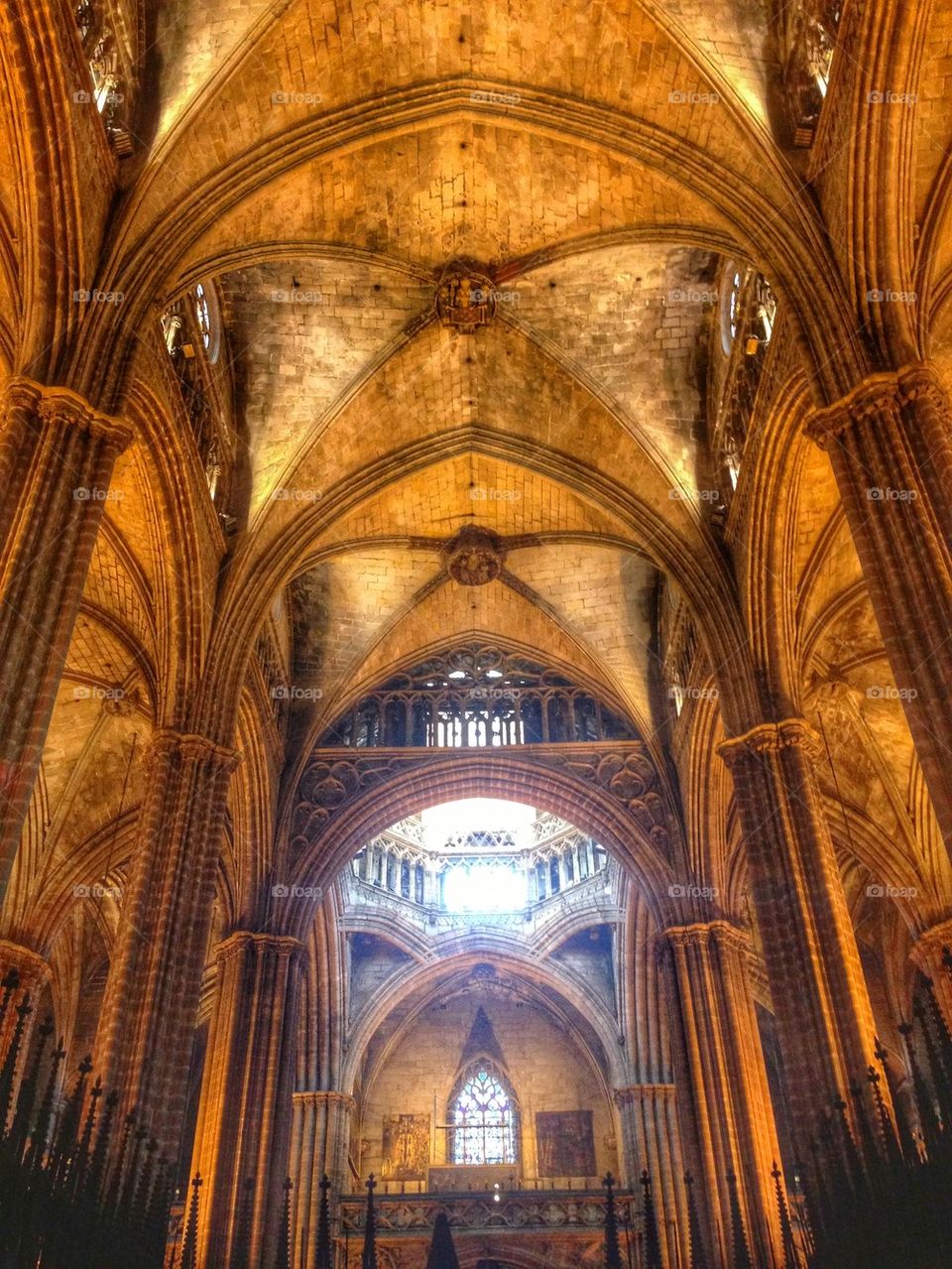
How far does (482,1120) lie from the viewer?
98.2 feet

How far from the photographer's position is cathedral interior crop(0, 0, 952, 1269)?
420 inches

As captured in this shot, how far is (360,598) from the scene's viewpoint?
75.1 ft

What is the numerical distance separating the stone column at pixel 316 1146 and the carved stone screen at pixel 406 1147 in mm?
2437

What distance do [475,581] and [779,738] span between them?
882 cm

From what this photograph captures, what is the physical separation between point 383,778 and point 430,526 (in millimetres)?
5115

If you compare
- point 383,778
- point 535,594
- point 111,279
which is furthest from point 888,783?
point 111,279

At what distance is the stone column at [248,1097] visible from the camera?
16.6 metres
